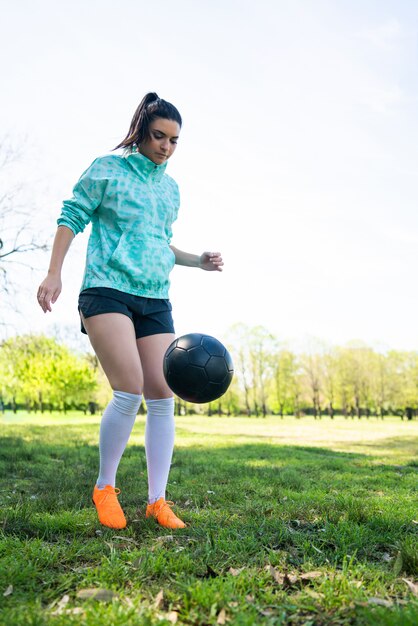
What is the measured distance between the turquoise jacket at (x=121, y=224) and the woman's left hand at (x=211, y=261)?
2.03 feet

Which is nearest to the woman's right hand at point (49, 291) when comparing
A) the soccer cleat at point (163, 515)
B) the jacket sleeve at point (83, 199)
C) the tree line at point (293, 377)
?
the jacket sleeve at point (83, 199)

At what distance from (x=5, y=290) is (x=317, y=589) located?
15.6m

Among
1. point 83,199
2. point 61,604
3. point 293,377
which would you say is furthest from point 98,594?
point 293,377

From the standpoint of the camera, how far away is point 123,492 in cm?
493

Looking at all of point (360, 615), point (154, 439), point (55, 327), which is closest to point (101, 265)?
point (154, 439)

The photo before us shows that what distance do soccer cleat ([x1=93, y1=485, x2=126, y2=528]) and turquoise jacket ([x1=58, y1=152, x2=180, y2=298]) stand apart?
1.40 m

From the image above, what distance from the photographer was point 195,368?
11.9 ft

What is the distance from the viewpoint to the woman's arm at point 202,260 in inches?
178

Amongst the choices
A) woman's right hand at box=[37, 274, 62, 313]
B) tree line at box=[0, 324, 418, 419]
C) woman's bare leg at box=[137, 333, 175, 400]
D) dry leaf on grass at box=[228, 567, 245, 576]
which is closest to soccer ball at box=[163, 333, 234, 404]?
woman's bare leg at box=[137, 333, 175, 400]

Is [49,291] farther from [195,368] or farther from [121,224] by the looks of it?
[195,368]

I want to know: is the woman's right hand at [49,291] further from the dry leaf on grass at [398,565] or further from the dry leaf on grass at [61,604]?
the dry leaf on grass at [398,565]

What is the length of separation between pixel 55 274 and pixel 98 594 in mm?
2080

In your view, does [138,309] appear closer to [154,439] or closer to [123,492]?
[154,439]

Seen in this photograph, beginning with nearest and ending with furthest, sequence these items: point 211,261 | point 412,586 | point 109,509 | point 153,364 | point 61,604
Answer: point 61,604
point 412,586
point 109,509
point 153,364
point 211,261
